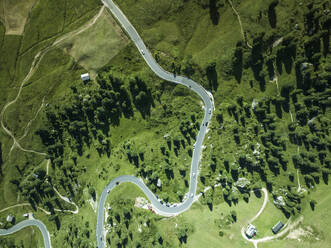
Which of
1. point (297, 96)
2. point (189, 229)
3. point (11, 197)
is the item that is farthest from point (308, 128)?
point (11, 197)

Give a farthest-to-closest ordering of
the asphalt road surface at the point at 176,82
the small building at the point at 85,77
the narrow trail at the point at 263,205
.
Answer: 1. the small building at the point at 85,77
2. the asphalt road surface at the point at 176,82
3. the narrow trail at the point at 263,205

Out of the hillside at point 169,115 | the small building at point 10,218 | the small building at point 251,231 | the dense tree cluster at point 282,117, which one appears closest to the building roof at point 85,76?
the hillside at point 169,115

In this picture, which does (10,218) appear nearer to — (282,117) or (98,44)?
(98,44)

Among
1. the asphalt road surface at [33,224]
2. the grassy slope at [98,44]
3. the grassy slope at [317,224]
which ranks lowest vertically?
the grassy slope at [317,224]

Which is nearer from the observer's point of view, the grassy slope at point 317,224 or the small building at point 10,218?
the grassy slope at point 317,224

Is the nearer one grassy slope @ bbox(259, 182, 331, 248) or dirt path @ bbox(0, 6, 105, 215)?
grassy slope @ bbox(259, 182, 331, 248)

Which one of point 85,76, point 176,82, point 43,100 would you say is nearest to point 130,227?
point 176,82

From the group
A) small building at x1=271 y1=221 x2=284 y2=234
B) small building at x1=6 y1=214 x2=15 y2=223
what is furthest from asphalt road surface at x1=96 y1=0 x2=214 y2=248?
small building at x1=6 y1=214 x2=15 y2=223

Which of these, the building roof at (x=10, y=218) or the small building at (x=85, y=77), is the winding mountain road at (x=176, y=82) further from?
the building roof at (x=10, y=218)

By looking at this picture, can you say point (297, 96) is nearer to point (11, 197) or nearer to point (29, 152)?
point (29, 152)

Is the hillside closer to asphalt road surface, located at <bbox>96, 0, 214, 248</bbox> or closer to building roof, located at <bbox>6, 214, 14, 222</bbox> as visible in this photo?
asphalt road surface, located at <bbox>96, 0, 214, 248</bbox>

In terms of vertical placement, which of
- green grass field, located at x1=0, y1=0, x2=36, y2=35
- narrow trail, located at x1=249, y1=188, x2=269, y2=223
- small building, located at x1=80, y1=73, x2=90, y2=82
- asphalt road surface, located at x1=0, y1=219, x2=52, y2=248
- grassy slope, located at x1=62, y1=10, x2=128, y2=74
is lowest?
narrow trail, located at x1=249, y1=188, x2=269, y2=223
